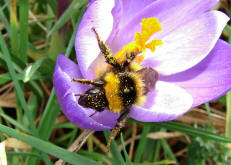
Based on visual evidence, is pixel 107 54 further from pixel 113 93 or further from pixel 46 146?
pixel 46 146

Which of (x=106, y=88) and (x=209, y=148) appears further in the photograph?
(x=209, y=148)

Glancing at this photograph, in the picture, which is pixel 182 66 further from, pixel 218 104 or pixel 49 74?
pixel 218 104

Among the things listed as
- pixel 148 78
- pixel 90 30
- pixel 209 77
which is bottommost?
pixel 209 77

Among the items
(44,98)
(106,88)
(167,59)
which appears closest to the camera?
(106,88)

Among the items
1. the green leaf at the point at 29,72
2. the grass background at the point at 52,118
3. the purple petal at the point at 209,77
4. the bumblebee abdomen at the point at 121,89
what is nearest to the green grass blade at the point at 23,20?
the grass background at the point at 52,118

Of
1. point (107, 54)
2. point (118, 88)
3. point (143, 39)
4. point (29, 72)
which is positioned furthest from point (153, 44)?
point (29, 72)

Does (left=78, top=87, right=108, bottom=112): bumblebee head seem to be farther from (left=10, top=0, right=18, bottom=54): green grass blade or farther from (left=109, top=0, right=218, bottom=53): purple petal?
(left=10, top=0, right=18, bottom=54): green grass blade

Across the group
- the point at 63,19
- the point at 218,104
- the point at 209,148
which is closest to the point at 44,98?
the point at 63,19
